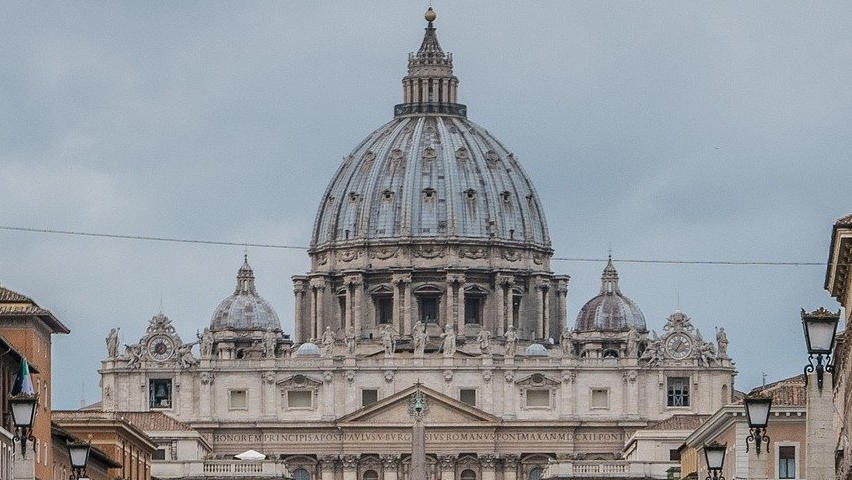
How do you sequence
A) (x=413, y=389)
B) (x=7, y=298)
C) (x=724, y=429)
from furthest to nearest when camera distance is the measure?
(x=413, y=389), (x=724, y=429), (x=7, y=298)

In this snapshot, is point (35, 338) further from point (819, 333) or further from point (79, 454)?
point (819, 333)

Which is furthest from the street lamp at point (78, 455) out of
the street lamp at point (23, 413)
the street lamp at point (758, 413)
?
the street lamp at point (758, 413)

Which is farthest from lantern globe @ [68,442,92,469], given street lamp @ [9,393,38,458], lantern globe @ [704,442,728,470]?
lantern globe @ [704,442,728,470]

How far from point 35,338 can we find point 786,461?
79.4ft

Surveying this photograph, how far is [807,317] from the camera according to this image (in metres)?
53.1

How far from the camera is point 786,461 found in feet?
316

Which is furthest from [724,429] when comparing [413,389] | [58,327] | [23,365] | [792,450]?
[413,389]

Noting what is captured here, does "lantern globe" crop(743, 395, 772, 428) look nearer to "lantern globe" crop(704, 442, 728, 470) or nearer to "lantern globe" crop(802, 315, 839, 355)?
"lantern globe" crop(802, 315, 839, 355)

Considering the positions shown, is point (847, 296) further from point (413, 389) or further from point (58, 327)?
point (413, 389)

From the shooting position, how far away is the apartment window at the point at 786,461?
96.1 meters

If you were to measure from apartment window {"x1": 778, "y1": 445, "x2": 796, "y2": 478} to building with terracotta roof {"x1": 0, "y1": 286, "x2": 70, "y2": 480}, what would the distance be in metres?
21.7

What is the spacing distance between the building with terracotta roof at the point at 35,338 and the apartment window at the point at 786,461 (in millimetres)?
21683

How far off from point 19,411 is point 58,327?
29.8m

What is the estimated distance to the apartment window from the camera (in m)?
96.1
